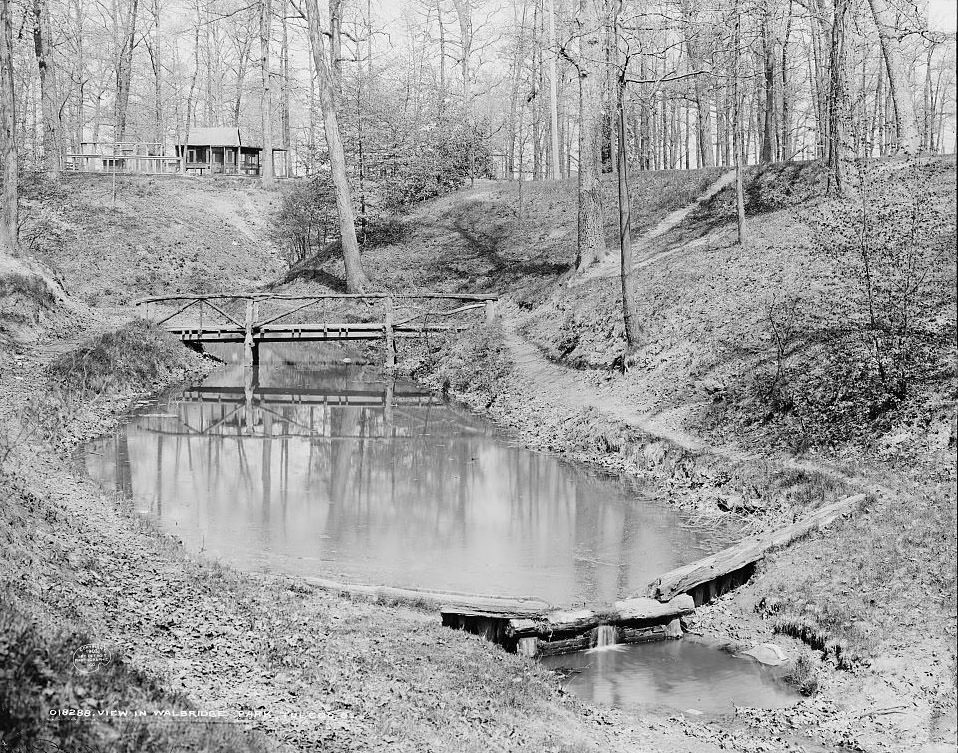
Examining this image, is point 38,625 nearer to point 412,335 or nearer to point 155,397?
point 155,397

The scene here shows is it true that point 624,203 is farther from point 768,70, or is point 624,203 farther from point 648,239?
point 768,70

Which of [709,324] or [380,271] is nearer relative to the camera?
[709,324]

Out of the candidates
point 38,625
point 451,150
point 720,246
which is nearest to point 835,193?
point 720,246

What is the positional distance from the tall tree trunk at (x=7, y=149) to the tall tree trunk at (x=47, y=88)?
11.2 meters

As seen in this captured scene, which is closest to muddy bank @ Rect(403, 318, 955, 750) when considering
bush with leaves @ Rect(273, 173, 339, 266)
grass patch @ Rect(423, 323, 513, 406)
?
grass patch @ Rect(423, 323, 513, 406)

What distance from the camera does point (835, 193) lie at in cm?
2616

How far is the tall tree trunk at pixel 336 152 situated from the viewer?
31422 millimetres

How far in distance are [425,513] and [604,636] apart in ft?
16.5

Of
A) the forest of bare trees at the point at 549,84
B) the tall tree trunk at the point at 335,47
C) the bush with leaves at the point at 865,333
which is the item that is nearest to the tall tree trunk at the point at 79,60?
the forest of bare trees at the point at 549,84

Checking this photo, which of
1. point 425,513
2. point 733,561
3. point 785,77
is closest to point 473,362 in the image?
point 425,513

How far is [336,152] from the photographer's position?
1289 inches

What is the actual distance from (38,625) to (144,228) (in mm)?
39985

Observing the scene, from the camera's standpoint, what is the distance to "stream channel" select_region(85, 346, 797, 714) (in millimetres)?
9312

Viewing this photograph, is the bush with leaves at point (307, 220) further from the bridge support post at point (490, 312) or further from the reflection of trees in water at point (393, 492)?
the reflection of trees in water at point (393, 492)
